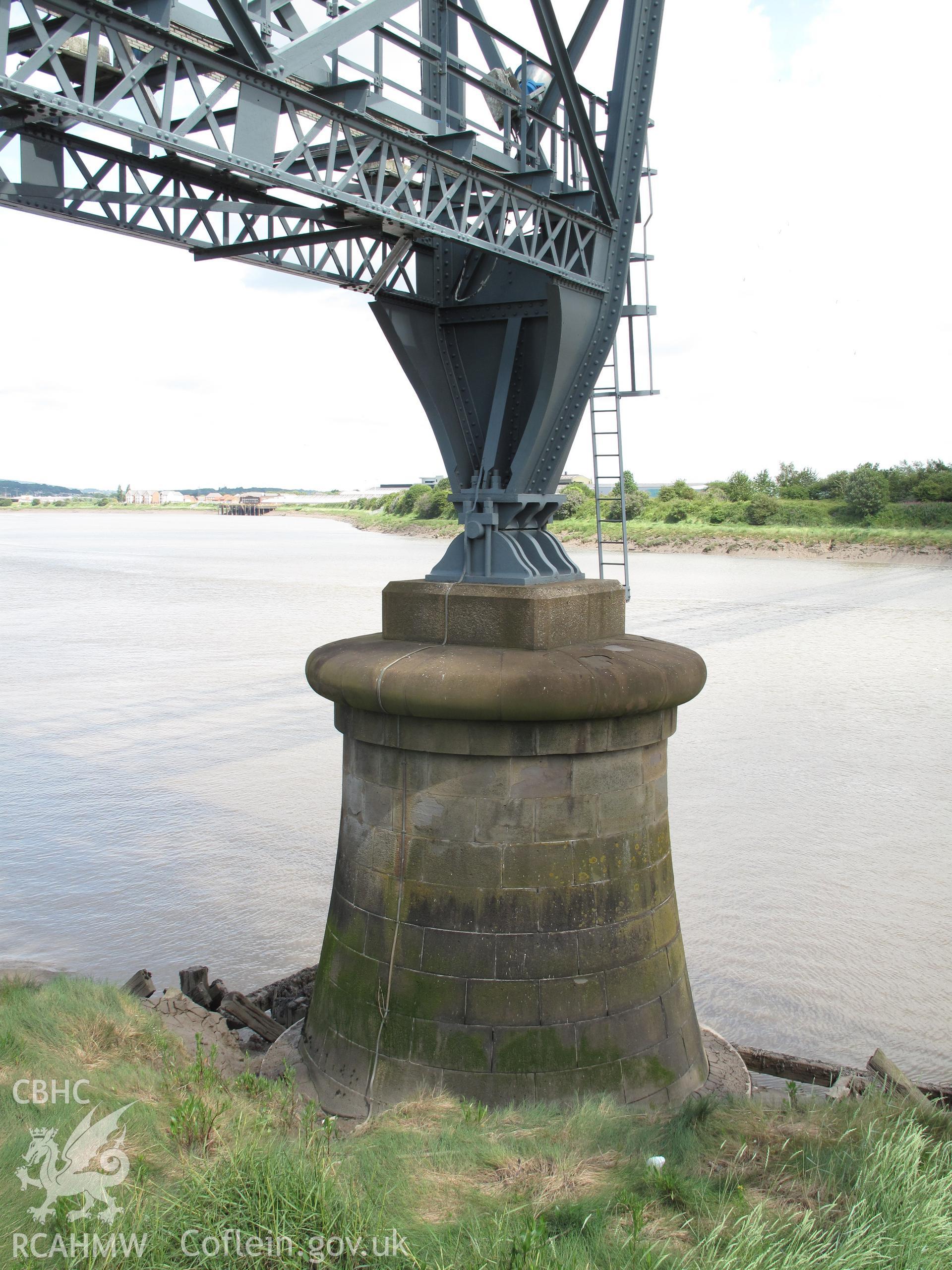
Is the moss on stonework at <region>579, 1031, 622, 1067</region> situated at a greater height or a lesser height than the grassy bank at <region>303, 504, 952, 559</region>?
lesser

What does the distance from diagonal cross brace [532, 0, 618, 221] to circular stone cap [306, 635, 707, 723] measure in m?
3.24

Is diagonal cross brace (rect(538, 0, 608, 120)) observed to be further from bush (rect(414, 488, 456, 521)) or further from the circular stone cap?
bush (rect(414, 488, 456, 521))

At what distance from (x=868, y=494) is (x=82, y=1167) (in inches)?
2729

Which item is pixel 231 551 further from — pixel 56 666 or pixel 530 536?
pixel 530 536

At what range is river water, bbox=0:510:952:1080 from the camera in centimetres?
1109

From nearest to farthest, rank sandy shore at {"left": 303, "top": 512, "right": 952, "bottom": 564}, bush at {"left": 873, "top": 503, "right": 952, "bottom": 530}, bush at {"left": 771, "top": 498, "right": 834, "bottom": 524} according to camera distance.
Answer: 1. sandy shore at {"left": 303, "top": 512, "right": 952, "bottom": 564}
2. bush at {"left": 873, "top": 503, "right": 952, "bottom": 530}
3. bush at {"left": 771, "top": 498, "right": 834, "bottom": 524}

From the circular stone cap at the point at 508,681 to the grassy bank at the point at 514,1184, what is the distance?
1.97 m

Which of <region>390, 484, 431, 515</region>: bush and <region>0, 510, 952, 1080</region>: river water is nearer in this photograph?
<region>0, 510, 952, 1080</region>: river water

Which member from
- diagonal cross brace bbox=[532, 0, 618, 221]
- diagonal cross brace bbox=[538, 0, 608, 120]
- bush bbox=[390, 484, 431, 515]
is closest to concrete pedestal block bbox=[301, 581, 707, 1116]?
diagonal cross brace bbox=[532, 0, 618, 221]

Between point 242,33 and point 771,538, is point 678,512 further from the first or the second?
point 242,33

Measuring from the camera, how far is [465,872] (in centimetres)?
570

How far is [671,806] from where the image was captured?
16125 mm

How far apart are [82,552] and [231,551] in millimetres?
10400

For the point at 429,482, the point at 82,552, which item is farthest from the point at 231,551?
the point at 429,482
